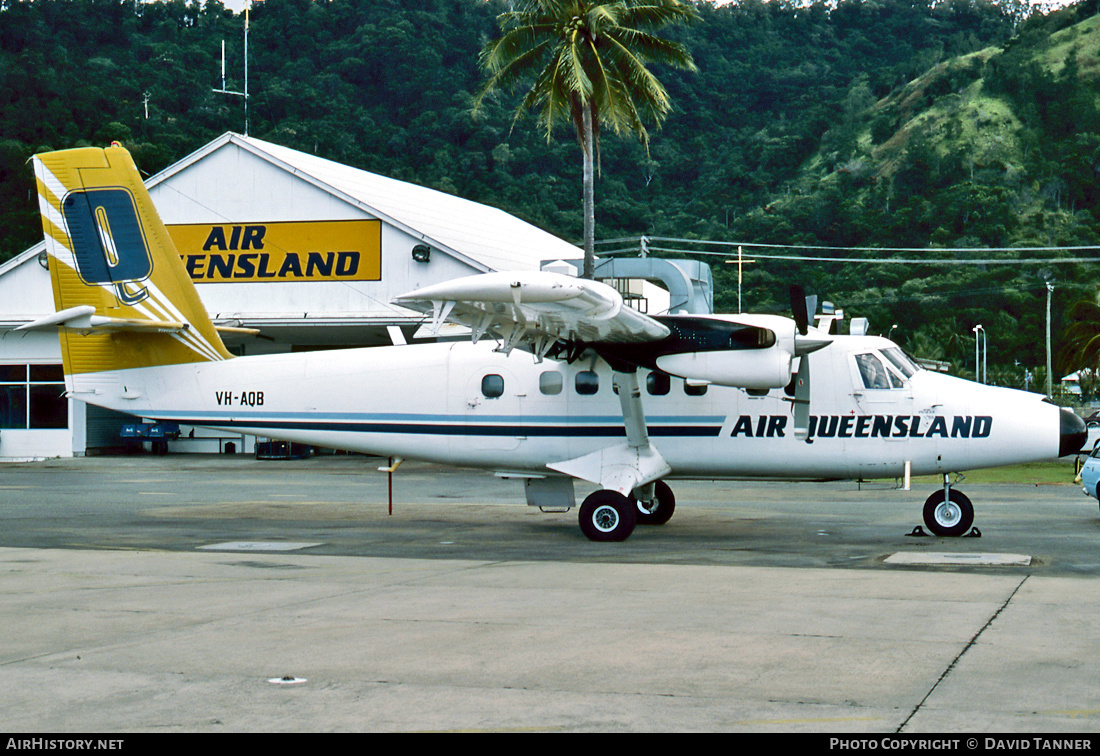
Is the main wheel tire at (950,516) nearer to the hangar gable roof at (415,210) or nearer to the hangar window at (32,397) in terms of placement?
the hangar gable roof at (415,210)

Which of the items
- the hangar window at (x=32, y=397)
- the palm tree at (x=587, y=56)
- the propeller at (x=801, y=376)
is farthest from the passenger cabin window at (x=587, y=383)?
the hangar window at (x=32, y=397)

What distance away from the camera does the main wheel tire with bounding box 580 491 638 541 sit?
15406mm

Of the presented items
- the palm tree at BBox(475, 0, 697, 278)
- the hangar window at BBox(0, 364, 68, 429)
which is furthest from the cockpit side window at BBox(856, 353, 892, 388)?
the hangar window at BBox(0, 364, 68, 429)

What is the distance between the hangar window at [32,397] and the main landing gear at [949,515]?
33.8 meters

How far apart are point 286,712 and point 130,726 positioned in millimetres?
807

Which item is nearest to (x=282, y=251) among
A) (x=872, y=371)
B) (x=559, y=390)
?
(x=559, y=390)

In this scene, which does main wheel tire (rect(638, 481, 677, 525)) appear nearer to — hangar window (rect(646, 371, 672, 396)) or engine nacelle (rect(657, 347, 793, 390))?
hangar window (rect(646, 371, 672, 396))

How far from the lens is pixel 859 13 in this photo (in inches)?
5664

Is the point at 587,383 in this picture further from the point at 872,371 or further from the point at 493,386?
the point at 872,371

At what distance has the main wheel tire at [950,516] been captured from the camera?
1536 centimetres

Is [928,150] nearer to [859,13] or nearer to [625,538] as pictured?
[859,13]

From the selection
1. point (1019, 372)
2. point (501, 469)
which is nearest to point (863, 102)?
point (1019, 372)

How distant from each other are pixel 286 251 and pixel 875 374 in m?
24.9

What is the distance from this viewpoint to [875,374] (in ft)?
52.5
